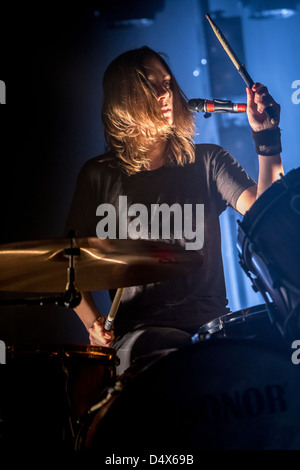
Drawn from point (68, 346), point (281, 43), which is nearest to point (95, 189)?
point (68, 346)

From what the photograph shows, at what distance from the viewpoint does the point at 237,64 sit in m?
2.03

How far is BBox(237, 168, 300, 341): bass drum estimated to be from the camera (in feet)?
4.01

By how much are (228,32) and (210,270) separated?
1.12 m

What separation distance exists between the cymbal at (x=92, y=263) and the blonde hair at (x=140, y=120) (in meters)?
0.76

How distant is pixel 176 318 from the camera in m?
1.95

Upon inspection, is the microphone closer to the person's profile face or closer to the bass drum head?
the person's profile face

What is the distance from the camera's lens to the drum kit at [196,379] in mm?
1163

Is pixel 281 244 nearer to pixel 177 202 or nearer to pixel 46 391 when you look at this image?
pixel 46 391

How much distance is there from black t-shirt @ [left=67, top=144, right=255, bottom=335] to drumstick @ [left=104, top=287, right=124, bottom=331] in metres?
0.11

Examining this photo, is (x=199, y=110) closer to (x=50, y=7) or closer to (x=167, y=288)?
(x=167, y=288)

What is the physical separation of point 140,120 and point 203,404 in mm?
1464

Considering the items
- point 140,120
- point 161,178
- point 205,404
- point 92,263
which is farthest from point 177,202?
point 205,404

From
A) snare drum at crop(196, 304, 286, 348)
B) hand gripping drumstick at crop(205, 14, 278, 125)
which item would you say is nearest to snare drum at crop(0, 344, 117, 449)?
snare drum at crop(196, 304, 286, 348)

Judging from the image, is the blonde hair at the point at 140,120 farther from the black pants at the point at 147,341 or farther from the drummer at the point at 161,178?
the black pants at the point at 147,341
